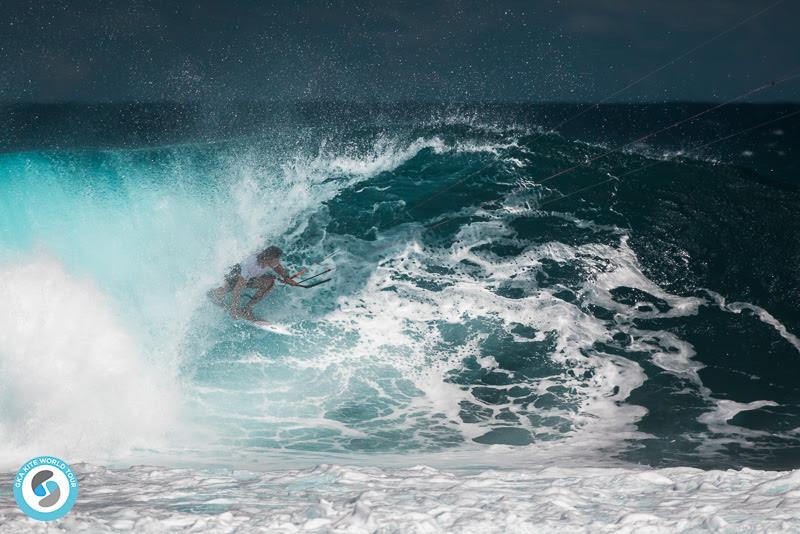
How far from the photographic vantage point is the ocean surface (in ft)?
31.1

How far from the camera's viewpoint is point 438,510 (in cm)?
500

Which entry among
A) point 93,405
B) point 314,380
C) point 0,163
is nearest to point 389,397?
point 314,380

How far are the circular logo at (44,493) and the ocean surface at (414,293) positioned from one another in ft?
5.88

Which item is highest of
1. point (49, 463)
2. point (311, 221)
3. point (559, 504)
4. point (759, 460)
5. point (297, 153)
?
point (297, 153)

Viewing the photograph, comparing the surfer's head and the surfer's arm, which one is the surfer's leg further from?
the surfer's head

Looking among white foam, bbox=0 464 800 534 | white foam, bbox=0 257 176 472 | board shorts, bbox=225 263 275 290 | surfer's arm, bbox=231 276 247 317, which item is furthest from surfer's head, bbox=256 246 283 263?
white foam, bbox=0 464 800 534

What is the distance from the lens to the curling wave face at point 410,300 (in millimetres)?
9672

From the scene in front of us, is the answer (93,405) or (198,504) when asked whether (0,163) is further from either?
(198,504)

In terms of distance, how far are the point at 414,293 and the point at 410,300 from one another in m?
0.19

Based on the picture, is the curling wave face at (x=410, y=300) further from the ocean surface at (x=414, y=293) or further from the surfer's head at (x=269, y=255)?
the surfer's head at (x=269, y=255)

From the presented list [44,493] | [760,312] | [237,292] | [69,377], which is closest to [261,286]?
[237,292]

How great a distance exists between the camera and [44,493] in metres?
4.66

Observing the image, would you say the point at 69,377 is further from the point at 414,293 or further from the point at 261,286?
the point at 414,293

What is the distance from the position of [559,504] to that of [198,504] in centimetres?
337
